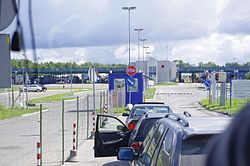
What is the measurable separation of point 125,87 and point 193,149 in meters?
37.1

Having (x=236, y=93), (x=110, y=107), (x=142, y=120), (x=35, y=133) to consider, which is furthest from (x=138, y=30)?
(x=142, y=120)

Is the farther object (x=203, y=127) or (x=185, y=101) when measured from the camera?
(x=185, y=101)

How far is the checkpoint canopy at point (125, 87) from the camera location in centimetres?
4141

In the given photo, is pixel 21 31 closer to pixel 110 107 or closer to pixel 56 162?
pixel 56 162

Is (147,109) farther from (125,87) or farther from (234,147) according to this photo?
(125,87)

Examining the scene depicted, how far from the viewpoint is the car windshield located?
4949 mm

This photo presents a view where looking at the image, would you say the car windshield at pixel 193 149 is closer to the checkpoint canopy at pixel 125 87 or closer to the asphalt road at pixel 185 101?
the asphalt road at pixel 185 101

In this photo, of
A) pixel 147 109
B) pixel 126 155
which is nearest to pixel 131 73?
pixel 147 109

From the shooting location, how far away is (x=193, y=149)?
501 cm

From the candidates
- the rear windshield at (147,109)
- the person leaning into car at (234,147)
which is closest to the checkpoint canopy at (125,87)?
the rear windshield at (147,109)

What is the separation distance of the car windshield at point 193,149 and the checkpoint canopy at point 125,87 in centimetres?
3544

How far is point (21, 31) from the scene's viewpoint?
3928 millimetres

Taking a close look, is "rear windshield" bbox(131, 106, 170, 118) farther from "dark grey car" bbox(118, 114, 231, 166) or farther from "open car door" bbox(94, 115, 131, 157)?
"dark grey car" bbox(118, 114, 231, 166)

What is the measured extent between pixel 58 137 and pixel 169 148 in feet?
61.4
